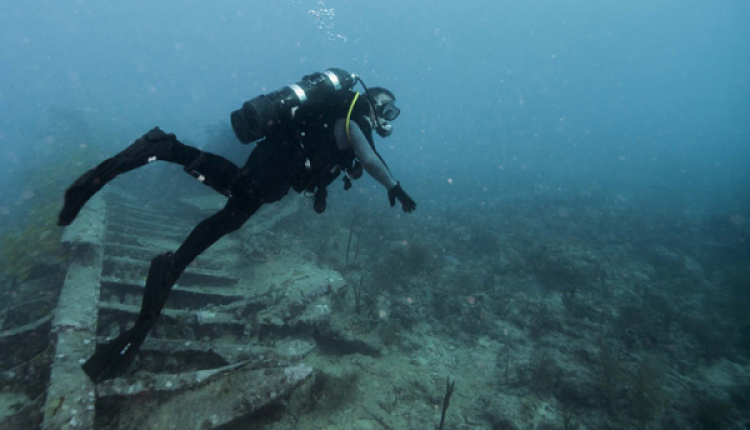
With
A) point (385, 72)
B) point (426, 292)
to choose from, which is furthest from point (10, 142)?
point (385, 72)

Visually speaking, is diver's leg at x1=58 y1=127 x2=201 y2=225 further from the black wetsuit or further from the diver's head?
the diver's head

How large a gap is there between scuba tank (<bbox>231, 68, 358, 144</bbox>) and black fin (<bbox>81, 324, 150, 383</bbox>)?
86.7 inches

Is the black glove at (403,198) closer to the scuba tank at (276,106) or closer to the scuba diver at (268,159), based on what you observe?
the scuba diver at (268,159)

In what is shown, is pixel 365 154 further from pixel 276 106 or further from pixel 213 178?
pixel 213 178

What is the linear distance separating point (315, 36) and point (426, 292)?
226m

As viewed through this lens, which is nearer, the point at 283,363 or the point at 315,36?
the point at 283,363

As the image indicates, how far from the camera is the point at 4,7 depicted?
180000 mm

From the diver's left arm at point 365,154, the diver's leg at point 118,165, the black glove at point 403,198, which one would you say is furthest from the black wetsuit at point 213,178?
the black glove at point 403,198

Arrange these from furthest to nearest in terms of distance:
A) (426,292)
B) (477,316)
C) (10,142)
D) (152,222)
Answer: (10,142) < (152,222) < (426,292) < (477,316)

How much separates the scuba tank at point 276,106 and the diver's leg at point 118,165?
77 cm

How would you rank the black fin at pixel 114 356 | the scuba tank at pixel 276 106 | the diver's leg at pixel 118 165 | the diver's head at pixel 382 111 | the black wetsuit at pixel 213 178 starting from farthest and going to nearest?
1. the diver's head at pixel 382 111
2. the scuba tank at pixel 276 106
3. the black fin at pixel 114 356
4. the black wetsuit at pixel 213 178
5. the diver's leg at pixel 118 165

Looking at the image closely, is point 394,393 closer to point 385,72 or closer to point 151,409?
point 151,409

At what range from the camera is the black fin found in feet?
9.62

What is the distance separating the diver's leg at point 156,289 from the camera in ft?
9.66
